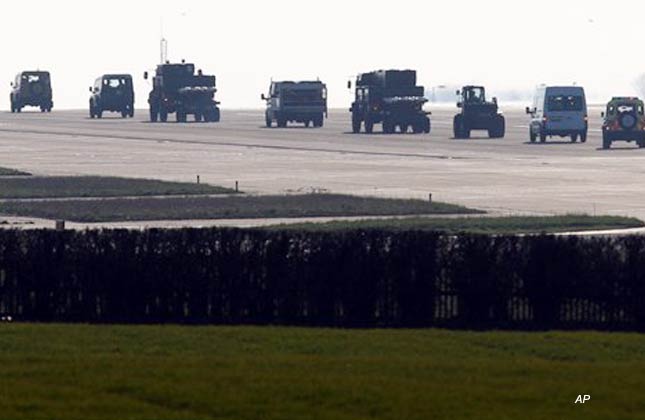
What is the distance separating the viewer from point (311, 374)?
19.6m

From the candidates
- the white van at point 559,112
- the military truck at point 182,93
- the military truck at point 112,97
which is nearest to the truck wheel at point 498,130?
the white van at point 559,112

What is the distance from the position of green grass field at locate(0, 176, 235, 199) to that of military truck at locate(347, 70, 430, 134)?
49.2 metres

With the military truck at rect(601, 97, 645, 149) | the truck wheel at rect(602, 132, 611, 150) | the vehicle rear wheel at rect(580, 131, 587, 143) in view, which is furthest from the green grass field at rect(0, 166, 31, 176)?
the vehicle rear wheel at rect(580, 131, 587, 143)

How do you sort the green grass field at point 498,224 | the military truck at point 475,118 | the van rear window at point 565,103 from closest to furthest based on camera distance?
the green grass field at point 498,224 → the van rear window at point 565,103 → the military truck at point 475,118

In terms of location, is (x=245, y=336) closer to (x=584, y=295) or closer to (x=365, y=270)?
(x=365, y=270)

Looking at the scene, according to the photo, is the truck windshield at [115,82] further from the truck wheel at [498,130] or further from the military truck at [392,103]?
the truck wheel at [498,130]

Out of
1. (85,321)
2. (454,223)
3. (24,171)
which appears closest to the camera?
(85,321)

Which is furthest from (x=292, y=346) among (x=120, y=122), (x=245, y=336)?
(x=120, y=122)

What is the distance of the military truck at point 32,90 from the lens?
505 feet

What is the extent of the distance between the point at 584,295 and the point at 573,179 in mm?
37892

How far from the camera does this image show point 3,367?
20.0 meters

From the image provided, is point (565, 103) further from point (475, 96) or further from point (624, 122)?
point (475, 96)

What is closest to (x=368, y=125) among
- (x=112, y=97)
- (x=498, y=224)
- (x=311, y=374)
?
(x=112, y=97)

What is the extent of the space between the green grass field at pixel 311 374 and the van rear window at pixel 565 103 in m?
71.5
